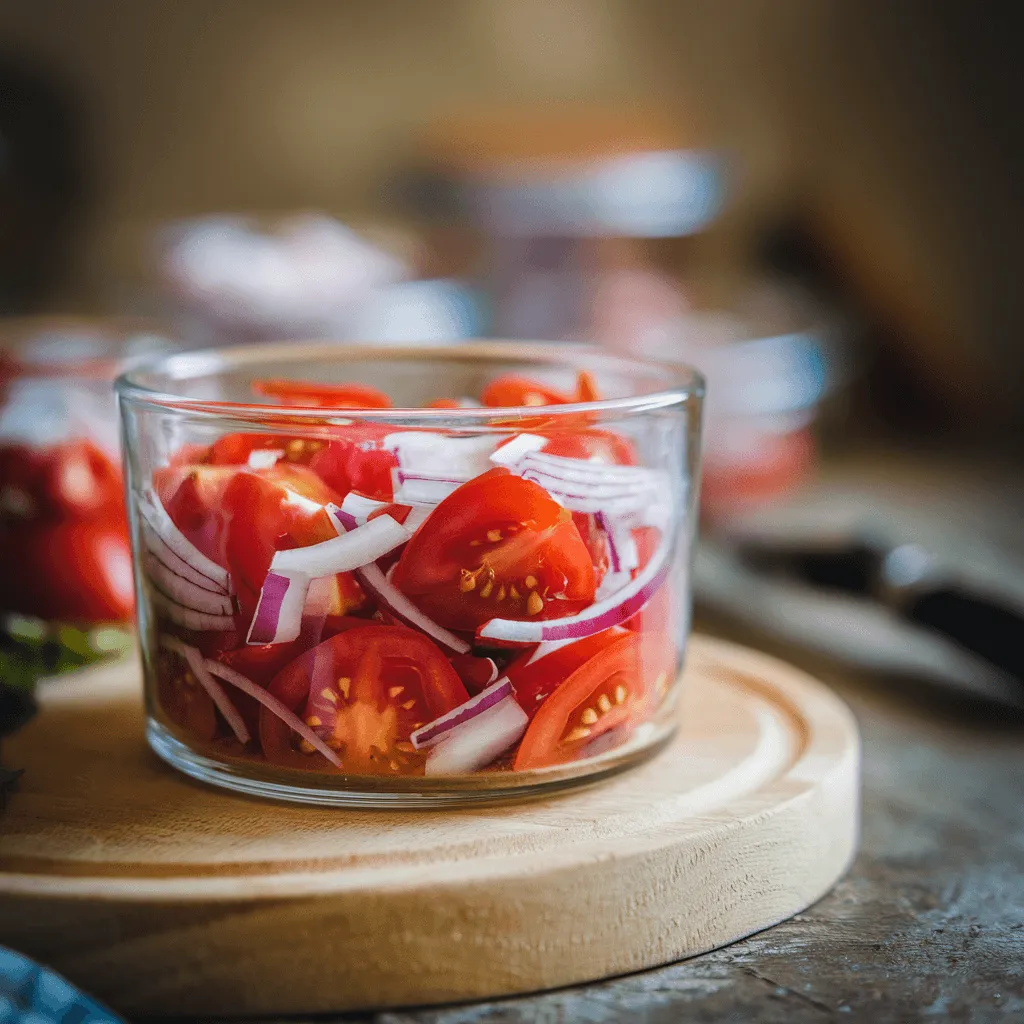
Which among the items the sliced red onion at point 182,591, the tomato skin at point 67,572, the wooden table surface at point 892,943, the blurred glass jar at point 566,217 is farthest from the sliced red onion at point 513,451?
the blurred glass jar at point 566,217

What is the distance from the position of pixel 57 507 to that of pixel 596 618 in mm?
659

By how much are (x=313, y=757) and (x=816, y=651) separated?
0.86m

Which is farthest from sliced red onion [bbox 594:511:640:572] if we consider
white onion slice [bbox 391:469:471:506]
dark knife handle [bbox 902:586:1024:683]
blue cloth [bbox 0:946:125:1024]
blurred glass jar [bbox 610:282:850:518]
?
blurred glass jar [bbox 610:282:850:518]

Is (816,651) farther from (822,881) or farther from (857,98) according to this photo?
(857,98)

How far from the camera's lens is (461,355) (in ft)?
4.00

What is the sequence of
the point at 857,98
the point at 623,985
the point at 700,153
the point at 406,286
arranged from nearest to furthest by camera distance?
the point at 623,985 < the point at 406,286 < the point at 700,153 < the point at 857,98

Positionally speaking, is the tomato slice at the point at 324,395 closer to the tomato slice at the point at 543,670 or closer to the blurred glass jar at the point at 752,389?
the tomato slice at the point at 543,670

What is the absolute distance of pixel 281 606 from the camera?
862 mm

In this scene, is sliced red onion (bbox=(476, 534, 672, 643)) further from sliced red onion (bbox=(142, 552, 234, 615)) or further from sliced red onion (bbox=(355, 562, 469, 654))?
sliced red onion (bbox=(142, 552, 234, 615))

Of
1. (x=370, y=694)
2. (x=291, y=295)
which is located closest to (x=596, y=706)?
(x=370, y=694)

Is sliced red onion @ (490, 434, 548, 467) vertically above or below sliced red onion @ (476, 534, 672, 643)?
above

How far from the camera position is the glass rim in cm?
87

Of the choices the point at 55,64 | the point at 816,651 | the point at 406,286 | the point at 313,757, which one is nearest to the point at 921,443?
the point at 406,286

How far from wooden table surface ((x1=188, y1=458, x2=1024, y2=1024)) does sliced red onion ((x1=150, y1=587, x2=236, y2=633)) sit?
0.28 m
